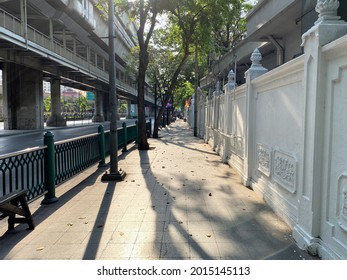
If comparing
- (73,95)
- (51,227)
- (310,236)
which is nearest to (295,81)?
(310,236)

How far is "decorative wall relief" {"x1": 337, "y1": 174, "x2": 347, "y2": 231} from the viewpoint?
3.25m

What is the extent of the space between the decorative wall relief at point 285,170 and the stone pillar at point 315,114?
0.55m

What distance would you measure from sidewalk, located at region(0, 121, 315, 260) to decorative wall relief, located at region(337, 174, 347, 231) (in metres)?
0.70

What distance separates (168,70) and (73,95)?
113 m

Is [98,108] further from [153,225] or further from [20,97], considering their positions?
[153,225]

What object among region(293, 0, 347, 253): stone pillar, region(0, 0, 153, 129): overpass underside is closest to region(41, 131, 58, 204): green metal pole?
region(293, 0, 347, 253): stone pillar

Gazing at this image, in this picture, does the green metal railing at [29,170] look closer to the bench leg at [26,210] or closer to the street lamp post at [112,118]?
the bench leg at [26,210]

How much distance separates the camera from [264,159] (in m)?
6.25

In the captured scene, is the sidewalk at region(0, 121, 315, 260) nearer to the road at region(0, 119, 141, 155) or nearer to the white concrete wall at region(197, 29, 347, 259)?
the white concrete wall at region(197, 29, 347, 259)

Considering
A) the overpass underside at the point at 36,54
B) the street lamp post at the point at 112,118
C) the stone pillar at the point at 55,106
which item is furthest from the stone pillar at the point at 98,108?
the street lamp post at the point at 112,118

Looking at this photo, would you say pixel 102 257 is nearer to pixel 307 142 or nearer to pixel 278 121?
pixel 307 142

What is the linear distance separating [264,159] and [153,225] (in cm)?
258

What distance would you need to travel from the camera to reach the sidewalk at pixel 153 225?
3.93m

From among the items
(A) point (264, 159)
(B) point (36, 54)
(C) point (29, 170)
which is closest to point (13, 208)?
(C) point (29, 170)
